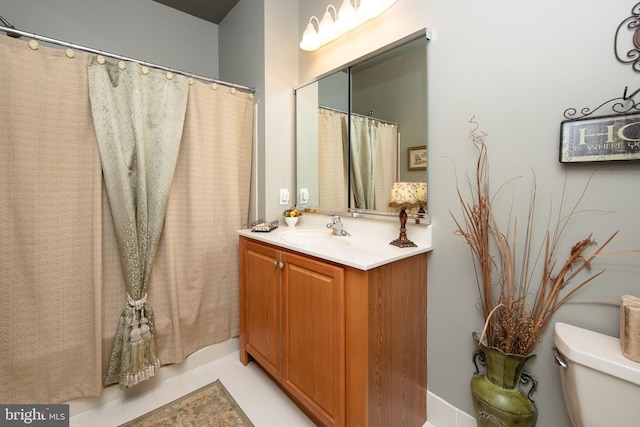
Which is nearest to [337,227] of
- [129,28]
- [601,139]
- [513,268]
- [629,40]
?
[513,268]

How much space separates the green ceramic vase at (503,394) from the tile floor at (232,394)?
811 millimetres

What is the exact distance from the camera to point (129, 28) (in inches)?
79.5

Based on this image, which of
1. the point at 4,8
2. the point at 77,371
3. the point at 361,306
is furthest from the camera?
the point at 4,8

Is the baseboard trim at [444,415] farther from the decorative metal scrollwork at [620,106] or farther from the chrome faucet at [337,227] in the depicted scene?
the decorative metal scrollwork at [620,106]

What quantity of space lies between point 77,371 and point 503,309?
6.64 ft

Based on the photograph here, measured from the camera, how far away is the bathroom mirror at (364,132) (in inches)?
53.4

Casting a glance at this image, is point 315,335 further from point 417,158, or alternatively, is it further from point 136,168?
point 136,168

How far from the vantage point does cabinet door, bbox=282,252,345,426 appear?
1122 millimetres

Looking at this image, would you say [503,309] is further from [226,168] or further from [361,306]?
[226,168]

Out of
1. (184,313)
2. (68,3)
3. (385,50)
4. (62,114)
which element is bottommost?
(184,313)

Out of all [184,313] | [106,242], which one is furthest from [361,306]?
[106,242]

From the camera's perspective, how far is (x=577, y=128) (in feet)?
3.01

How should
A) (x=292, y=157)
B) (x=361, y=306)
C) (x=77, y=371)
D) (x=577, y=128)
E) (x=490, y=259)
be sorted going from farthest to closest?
(x=292, y=157) < (x=77, y=371) < (x=490, y=259) < (x=361, y=306) < (x=577, y=128)

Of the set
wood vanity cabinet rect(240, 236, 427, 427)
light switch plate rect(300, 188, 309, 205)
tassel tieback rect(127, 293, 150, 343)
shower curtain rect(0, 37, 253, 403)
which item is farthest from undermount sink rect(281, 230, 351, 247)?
tassel tieback rect(127, 293, 150, 343)
